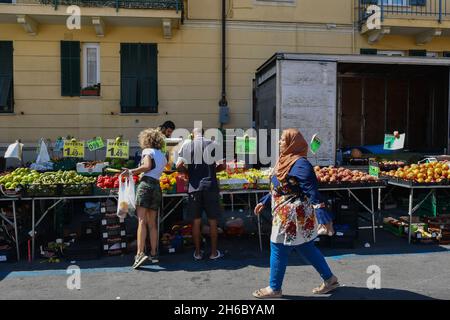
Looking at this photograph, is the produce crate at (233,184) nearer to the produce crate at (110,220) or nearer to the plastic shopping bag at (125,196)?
the plastic shopping bag at (125,196)

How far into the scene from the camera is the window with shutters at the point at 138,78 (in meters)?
11.6

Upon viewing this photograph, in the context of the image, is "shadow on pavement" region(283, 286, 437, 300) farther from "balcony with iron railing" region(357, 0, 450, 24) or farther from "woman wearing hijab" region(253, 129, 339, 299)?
"balcony with iron railing" region(357, 0, 450, 24)

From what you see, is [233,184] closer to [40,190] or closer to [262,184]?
[262,184]

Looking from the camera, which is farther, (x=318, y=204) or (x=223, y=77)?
(x=223, y=77)

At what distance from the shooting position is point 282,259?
417cm

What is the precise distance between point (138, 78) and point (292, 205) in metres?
8.61

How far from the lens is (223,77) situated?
12.1m

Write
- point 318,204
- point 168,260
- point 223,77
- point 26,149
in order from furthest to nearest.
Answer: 1. point 223,77
2. point 26,149
3. point 168,260
4. point 318,204

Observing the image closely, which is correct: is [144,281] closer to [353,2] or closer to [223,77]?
[223,77]

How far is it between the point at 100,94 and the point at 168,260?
714cm

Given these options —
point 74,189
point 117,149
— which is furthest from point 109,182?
point 117,149

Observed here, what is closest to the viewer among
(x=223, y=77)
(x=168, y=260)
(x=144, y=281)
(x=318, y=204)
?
(x=318, y=204)

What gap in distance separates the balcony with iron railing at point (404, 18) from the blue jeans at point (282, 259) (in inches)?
386
